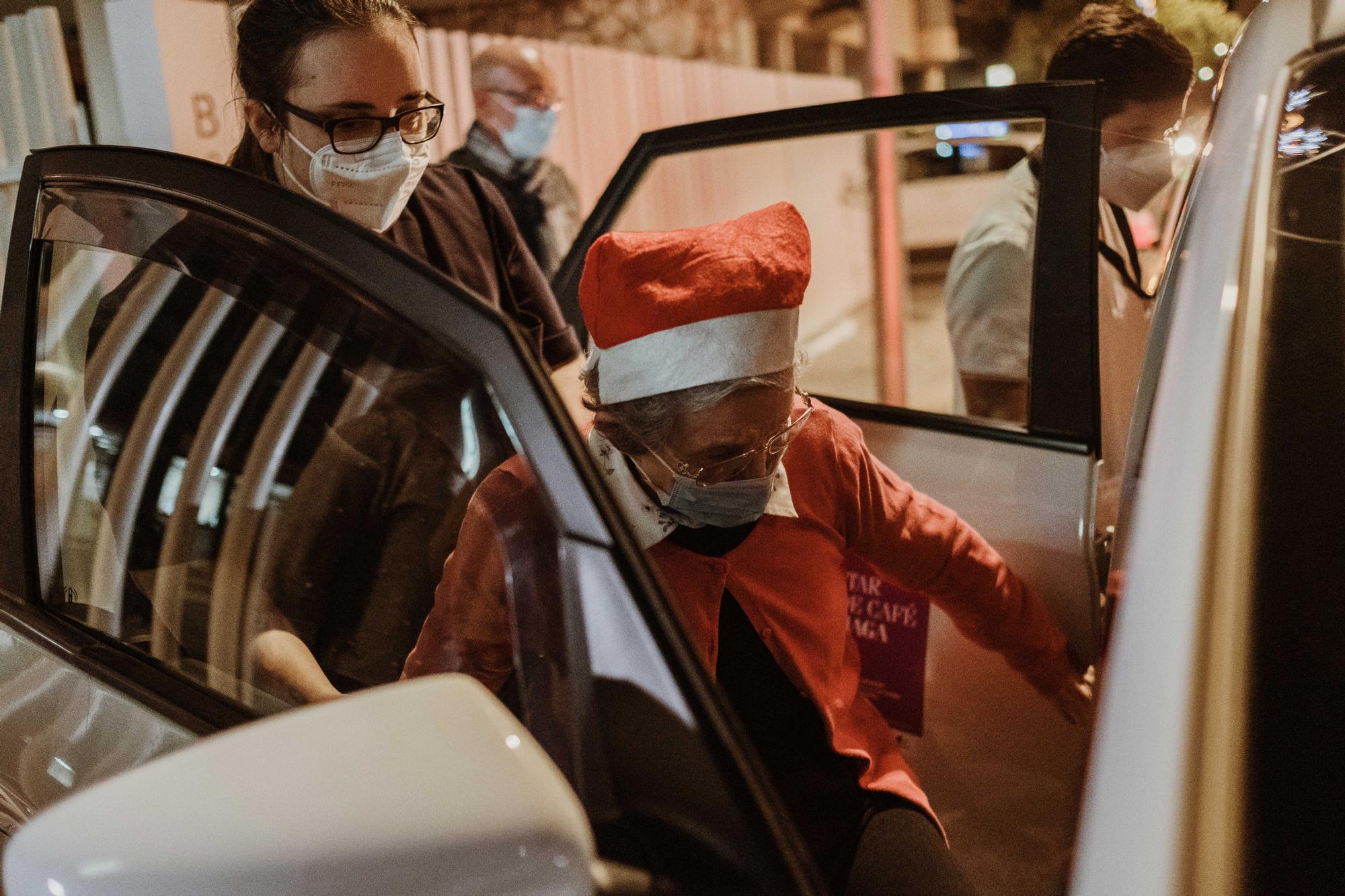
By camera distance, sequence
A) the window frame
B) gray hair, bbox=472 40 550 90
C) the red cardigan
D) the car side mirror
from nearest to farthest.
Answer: the car side mirror → the red cardigan → the window frame → gray hair, bbox=472 40 550 90

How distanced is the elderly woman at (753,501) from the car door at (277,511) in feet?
1.56

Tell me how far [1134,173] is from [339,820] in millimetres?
1684

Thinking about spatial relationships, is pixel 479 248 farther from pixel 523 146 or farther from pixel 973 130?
pixel 523 146

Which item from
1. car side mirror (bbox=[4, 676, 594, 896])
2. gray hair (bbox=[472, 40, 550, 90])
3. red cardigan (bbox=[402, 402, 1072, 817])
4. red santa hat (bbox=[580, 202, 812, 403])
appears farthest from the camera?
gray hair (bbox=[472, 40, 550, 90])

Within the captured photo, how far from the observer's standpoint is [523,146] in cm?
321

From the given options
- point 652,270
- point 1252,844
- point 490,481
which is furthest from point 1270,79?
point 490,481

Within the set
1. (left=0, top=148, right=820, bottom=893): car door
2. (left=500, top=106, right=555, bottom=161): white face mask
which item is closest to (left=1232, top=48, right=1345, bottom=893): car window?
(left=0, top=148, right=820, bottom=893): car door

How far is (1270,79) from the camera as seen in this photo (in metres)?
1.21

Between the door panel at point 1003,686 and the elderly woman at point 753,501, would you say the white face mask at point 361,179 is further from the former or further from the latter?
the door panel at point 1003,686

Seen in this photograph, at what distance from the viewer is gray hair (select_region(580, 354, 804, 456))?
1.45 m

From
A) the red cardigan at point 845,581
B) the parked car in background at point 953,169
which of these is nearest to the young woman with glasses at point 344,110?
the red cardigan at point 845,581

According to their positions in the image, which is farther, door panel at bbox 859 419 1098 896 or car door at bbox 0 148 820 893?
door panel at bbox 859 419 1098 896

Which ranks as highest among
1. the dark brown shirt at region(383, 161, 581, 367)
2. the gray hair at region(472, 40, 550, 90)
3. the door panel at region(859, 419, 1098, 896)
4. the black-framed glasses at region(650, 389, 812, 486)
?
the gray hair at region(472, 40, 550, 90)

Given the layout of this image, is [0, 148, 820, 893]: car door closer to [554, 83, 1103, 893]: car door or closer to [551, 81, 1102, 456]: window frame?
[554, 83, 1103, 893]: car door
